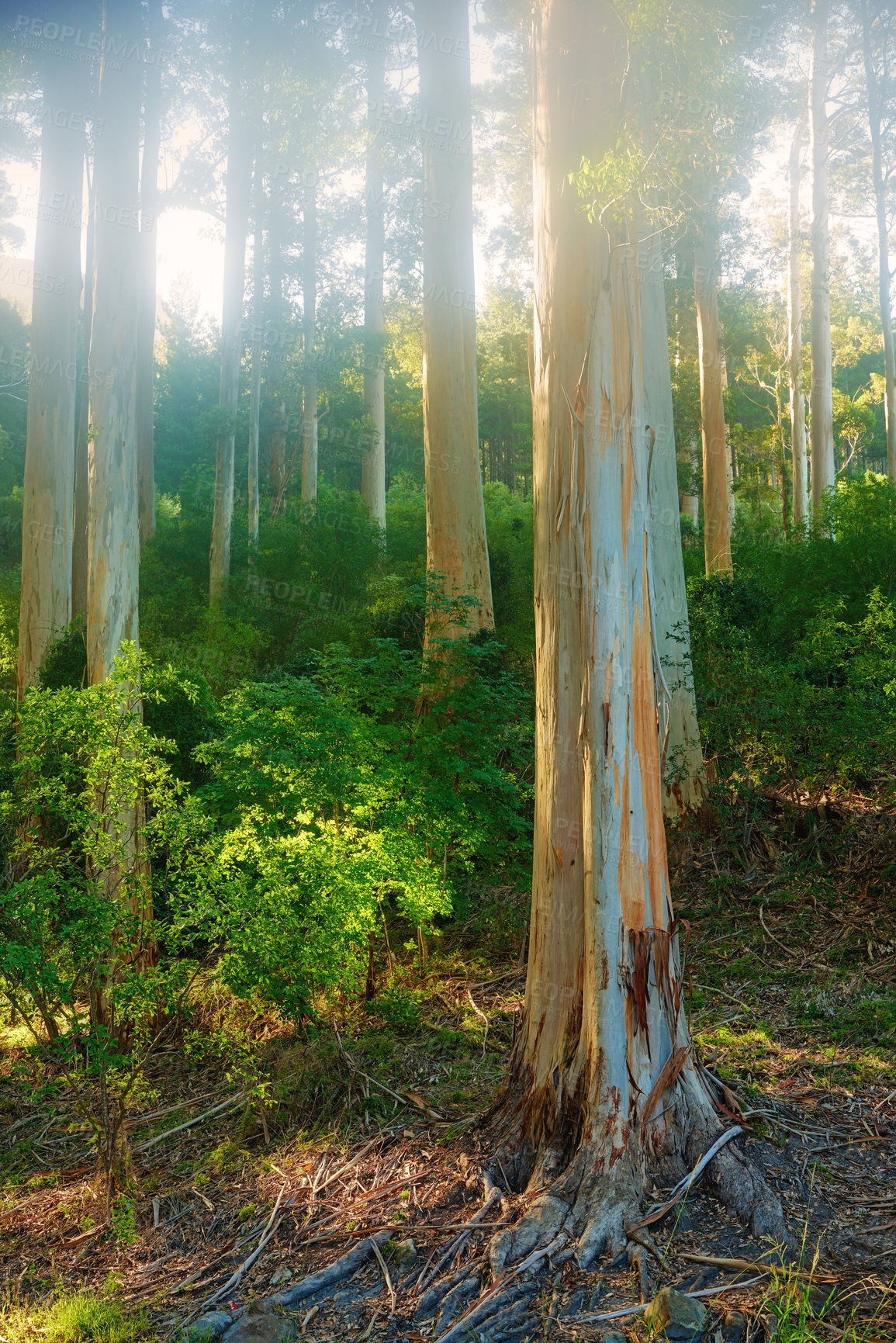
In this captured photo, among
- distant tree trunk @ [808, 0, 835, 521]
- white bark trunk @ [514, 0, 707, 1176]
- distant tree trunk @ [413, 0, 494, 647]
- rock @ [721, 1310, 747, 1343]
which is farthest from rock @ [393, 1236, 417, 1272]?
distant tree trunk @ [808, 0, 835, 521]

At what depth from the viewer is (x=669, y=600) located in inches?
316

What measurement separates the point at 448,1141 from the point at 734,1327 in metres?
1.65

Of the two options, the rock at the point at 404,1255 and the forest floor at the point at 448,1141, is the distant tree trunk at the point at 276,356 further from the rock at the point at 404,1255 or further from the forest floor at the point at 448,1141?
the rock at the point at 404,1255

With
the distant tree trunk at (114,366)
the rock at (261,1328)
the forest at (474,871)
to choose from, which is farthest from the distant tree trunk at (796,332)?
the rock at (261,1328)

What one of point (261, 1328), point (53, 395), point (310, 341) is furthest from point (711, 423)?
point (261, 1328)

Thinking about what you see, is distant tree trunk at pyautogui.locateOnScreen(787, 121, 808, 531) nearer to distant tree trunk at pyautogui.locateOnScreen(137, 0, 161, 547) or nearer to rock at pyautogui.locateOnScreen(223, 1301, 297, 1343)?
distant tree trunk at pyautogui.locateOnScreen(137, 0, 161, 547)

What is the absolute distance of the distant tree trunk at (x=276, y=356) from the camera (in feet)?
79.7

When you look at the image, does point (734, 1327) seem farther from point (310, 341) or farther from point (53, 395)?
point (310, 341)

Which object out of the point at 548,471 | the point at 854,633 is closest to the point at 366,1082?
the point at 548,471

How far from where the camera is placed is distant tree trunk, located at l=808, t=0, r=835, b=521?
57.2 feet

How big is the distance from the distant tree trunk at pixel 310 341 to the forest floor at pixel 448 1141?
17.0 m

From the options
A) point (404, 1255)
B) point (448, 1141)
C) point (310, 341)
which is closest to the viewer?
point (404, 1255)

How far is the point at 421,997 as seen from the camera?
606cm

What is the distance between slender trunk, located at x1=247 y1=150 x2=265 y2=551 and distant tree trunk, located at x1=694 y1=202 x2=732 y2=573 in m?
Result: 9.76
